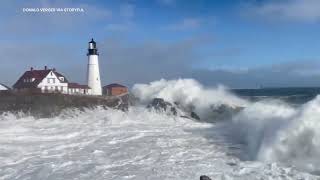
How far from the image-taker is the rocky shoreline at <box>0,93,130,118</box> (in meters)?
25.7

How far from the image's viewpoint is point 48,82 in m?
32.5

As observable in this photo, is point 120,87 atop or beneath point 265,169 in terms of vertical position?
atop

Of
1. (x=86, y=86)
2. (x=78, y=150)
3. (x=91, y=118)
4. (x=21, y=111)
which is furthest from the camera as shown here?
(x=86, y=86)

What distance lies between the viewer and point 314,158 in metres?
10.3

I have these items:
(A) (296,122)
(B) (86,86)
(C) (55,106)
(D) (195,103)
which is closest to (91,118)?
(C) (55,106)

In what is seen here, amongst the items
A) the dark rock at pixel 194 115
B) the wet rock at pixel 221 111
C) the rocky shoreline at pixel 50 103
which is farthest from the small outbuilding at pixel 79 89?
the wet rock at pixel 221 111

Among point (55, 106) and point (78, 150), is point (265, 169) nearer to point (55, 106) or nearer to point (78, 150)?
point (78, 150)

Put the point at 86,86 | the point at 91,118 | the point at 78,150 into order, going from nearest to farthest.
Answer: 1. the point at 78,150
2. the point at 91,118
3. the point at 86,86

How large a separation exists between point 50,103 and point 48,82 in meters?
6.72

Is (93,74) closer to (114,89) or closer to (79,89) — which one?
(79,89)

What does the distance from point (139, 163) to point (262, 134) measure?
3365 mm

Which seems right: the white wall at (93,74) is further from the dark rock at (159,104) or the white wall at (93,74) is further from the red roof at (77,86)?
the dark rock at (159,104)

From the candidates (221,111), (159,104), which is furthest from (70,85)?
(221,111)

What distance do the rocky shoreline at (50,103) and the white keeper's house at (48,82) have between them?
4.76m
